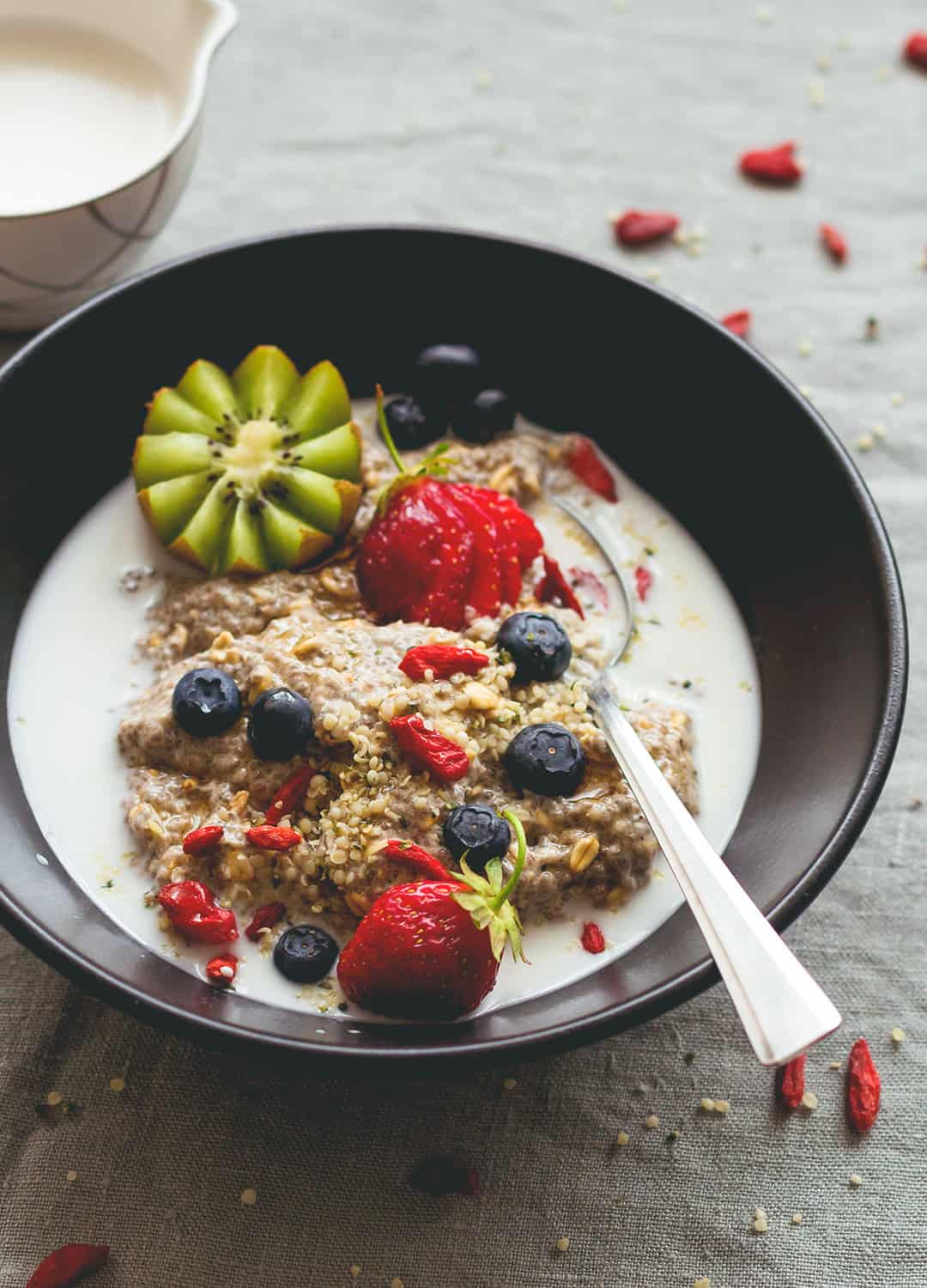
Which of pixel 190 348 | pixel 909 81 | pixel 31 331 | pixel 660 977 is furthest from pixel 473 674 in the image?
pixel 909 81

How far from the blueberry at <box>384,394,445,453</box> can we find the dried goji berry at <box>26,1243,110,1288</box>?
4.23 feet

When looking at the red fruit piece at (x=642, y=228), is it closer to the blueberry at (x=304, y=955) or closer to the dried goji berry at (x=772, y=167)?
the dried goji berry at (x=772, y=167)

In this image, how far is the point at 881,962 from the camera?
192 cm

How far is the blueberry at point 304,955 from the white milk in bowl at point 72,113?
141cm

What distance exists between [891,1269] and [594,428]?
1.38 m

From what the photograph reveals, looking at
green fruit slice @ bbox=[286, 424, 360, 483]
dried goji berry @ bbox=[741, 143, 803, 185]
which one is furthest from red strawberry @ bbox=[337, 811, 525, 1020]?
dried goji berry @ bbox=[741, 143, 803, 185]

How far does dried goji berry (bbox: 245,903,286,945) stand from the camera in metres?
1.73

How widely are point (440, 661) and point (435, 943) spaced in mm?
426

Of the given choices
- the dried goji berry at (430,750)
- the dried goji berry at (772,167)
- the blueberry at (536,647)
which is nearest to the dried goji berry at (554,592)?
the blueberry at (536,647)

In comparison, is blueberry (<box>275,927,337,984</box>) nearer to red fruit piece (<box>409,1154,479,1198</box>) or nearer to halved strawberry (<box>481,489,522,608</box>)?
red fruit piece (<box>409,1154,479,1198</box>)

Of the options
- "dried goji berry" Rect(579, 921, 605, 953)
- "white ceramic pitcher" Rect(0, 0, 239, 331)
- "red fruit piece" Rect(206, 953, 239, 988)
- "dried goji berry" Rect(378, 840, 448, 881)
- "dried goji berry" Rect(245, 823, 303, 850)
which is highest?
"white ceramic pitcher" Rect(0, 0, 239, 331)

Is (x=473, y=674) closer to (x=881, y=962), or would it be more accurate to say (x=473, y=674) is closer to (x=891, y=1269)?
(x=881, y=962)

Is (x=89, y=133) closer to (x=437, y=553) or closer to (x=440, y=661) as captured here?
(x=437, y=553)

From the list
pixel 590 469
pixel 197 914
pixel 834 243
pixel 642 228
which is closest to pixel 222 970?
pixel 197 914
